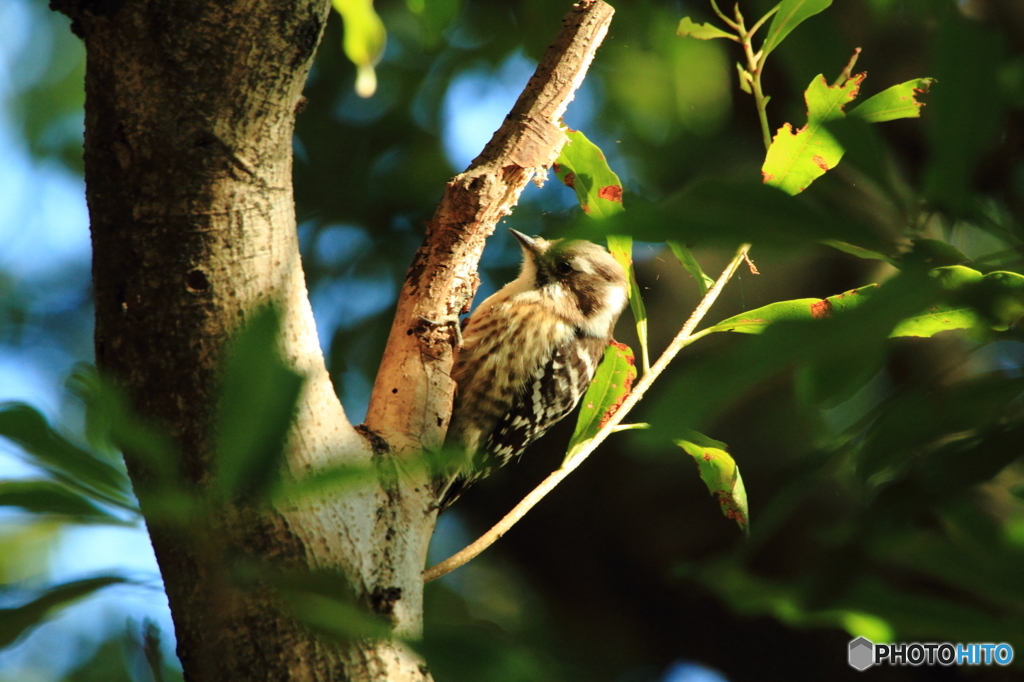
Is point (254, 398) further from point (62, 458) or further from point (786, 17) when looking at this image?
point (786, 17)

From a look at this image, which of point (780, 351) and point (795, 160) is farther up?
point (795, 160)

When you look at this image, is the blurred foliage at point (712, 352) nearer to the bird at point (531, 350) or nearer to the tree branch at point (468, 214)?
the tree branch at point (468, 214)

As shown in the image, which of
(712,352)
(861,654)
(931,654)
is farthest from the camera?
(712,352)

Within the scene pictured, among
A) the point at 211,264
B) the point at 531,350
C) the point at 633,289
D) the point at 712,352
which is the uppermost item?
the point at 712,352

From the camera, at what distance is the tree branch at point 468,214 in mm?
2029

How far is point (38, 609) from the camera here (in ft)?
2.34

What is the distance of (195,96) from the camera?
4.65 ft

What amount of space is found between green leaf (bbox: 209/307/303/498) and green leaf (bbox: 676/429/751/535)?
4.58ft

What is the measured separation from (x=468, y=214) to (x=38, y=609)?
149cm

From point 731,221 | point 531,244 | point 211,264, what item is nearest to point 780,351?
point 731,221

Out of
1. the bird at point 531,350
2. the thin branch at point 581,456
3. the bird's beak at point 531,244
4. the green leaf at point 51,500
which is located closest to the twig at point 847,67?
the thin branch at point 581,456

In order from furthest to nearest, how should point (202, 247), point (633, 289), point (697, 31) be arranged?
point (633, 289)
point (697, 31)
point (202, 247)

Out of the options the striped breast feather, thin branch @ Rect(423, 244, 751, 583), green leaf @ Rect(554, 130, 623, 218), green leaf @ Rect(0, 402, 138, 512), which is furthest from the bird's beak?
green leaf @ Rect(0, 402, 138, 512)

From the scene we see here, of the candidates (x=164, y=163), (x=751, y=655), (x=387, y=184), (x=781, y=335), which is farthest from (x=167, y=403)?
(x=751, y=655)
